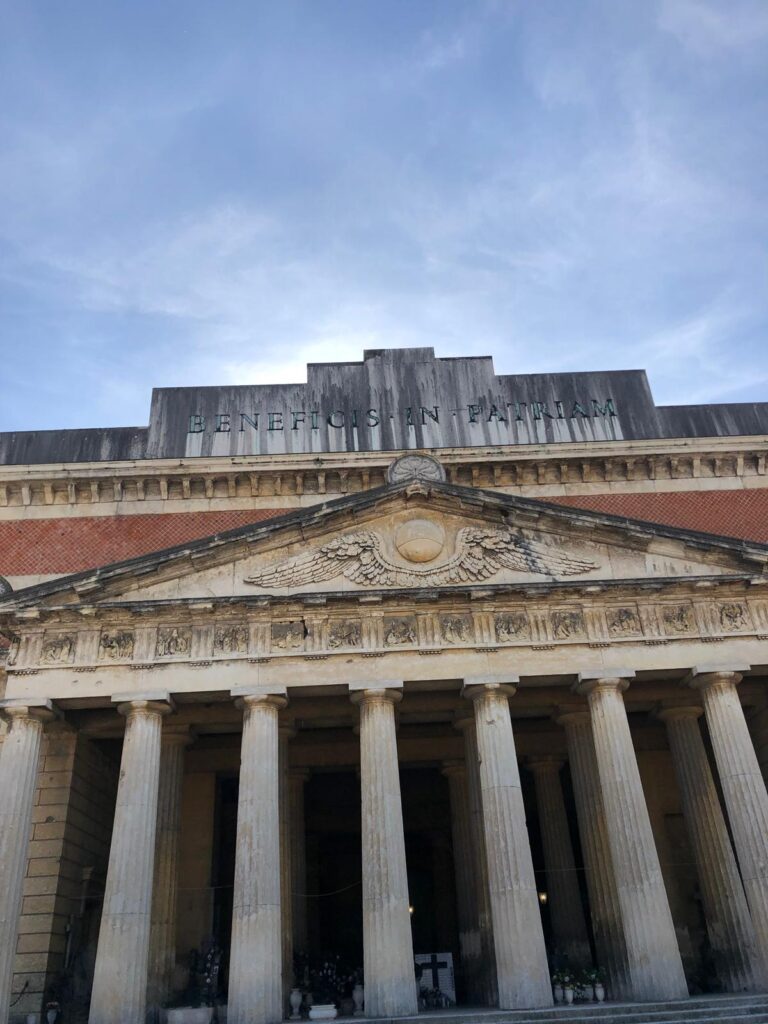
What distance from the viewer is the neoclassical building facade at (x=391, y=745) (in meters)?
17.4

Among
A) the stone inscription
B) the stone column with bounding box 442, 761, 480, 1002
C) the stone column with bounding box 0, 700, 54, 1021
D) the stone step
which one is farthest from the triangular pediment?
the stone inscription

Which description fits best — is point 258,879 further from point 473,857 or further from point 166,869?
point 473,857

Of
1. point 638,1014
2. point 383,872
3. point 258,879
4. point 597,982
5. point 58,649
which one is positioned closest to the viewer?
point 638,1014

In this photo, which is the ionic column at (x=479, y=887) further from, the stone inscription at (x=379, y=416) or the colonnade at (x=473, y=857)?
the stone inscription at (x=379, y=416)

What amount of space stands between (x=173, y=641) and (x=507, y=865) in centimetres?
892

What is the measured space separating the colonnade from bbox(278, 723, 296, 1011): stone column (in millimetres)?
84

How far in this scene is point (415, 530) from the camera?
20719mm

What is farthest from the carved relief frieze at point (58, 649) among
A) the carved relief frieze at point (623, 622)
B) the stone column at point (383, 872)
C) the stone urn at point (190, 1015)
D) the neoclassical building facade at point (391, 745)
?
the carved relief frieze at point (623, 622)

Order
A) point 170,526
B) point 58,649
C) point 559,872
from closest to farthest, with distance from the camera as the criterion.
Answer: point 58,649, point 559,872, point 170,526

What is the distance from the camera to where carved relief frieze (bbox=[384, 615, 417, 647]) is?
64.9ft

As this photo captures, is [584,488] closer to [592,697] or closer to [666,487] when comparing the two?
[666,487]

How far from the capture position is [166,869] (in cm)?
2000

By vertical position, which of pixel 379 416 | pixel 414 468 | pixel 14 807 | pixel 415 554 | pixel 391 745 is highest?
pixel 379 416

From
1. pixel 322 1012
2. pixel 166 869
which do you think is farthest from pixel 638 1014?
pixel 166 869
